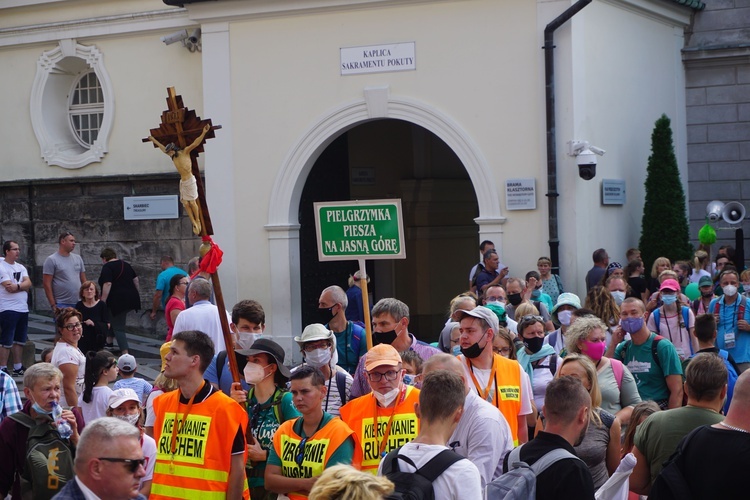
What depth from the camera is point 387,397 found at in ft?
21.0

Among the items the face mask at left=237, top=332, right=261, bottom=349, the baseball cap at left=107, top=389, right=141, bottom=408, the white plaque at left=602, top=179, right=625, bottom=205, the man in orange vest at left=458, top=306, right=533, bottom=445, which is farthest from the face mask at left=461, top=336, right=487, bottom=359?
the white plaque at left=602, top=179, right=625, bottom=205

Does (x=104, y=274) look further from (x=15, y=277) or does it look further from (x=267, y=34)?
(x=267, y=34)

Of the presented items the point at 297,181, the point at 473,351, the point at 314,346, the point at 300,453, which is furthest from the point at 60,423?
the point at 297,181

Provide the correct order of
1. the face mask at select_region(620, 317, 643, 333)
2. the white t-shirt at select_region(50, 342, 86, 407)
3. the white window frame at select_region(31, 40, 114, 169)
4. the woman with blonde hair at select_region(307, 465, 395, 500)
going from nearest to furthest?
the woman with blonde hair at select_region(307, 465, 395, 500)
the face mask at select_region(620, 317, 643, 333)
the white t-shirt at select_region(50, 342, 86, 407)
the white window frame at select_region(31, 40, 114, 169)

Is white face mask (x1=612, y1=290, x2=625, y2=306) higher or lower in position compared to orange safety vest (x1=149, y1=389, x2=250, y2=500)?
higher

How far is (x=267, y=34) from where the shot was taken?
55.1 feet

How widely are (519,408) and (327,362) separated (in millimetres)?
1554

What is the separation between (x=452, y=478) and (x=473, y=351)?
207 cm

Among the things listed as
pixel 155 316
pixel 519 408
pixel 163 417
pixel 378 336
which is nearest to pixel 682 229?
pixel 155 316

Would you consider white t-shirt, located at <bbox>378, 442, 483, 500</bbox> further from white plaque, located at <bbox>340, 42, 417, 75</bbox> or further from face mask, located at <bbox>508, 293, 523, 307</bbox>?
white plaque, located at <bbox>340, 42, 417, 75</bbox>

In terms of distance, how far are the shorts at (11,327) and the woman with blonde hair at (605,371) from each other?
29.2ft

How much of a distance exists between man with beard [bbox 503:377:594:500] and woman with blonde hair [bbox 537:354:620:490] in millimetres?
965

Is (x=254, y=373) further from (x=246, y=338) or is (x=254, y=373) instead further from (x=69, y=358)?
(x=69, y=358)

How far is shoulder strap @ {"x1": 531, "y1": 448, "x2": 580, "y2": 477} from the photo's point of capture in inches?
198
